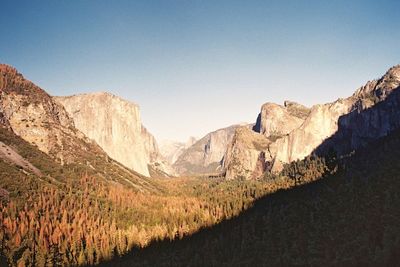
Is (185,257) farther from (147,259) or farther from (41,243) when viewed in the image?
(41,243)

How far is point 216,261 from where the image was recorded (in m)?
147

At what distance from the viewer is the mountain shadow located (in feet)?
431

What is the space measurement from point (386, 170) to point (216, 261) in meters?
86.9

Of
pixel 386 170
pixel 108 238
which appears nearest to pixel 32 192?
pixel 108 238

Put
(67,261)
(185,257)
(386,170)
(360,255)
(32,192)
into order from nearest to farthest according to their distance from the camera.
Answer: (360,255) → (67,261) → (185,257) → (386,170) → (32,192)

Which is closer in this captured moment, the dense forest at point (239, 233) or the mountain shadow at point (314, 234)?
the mountain shadow at point (314, 234)

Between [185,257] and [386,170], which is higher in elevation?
[386,170]

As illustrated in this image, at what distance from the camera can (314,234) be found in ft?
498

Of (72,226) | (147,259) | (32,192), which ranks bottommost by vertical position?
(147,259)

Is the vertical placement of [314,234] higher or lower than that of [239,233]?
higher

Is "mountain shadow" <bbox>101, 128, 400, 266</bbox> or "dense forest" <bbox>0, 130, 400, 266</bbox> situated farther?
"dense forest" <bbox>0, 130, 400, 266</bbox>

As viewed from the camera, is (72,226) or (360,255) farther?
(72,226)

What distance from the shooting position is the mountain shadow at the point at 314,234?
431ft

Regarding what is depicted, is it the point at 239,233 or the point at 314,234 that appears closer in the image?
the point at 314,234
